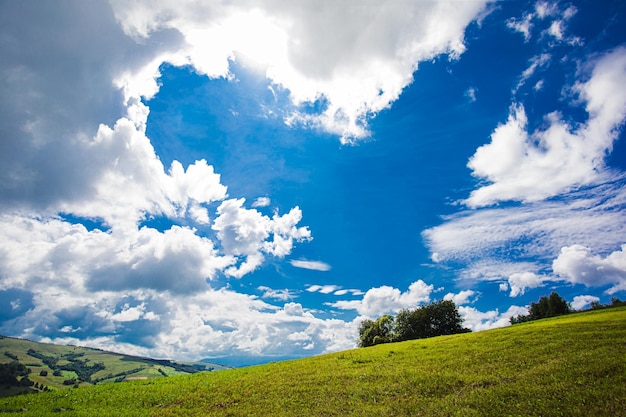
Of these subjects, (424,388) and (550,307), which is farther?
(550,307)

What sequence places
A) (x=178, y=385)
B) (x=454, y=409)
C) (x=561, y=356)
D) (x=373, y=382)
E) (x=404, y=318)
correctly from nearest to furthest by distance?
(x=454, y=409) → (x=561, y=356) → (x=373, y=382) → (x=178, y=385) → (x=404, y=318)

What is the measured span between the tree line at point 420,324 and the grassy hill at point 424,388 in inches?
3207

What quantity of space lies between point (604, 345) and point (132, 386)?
154 feet

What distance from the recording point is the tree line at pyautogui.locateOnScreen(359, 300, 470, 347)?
11550 cm

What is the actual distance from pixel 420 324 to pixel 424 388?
329 ft

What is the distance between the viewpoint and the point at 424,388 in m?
25.9

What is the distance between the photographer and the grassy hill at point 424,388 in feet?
68.5

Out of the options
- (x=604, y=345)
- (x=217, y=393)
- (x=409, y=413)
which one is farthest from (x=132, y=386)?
(x=604, y=345)

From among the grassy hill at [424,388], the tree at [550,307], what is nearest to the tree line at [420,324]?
the tree at [550,307]

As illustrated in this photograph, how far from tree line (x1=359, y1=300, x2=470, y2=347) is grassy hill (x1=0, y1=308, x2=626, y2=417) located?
81448 mm

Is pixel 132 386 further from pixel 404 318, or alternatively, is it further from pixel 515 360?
pixel 404 318

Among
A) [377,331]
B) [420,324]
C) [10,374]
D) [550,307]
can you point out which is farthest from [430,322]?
[10,374]

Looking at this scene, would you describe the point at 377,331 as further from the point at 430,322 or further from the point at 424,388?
the point at 424,388

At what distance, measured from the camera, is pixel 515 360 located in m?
29.1
